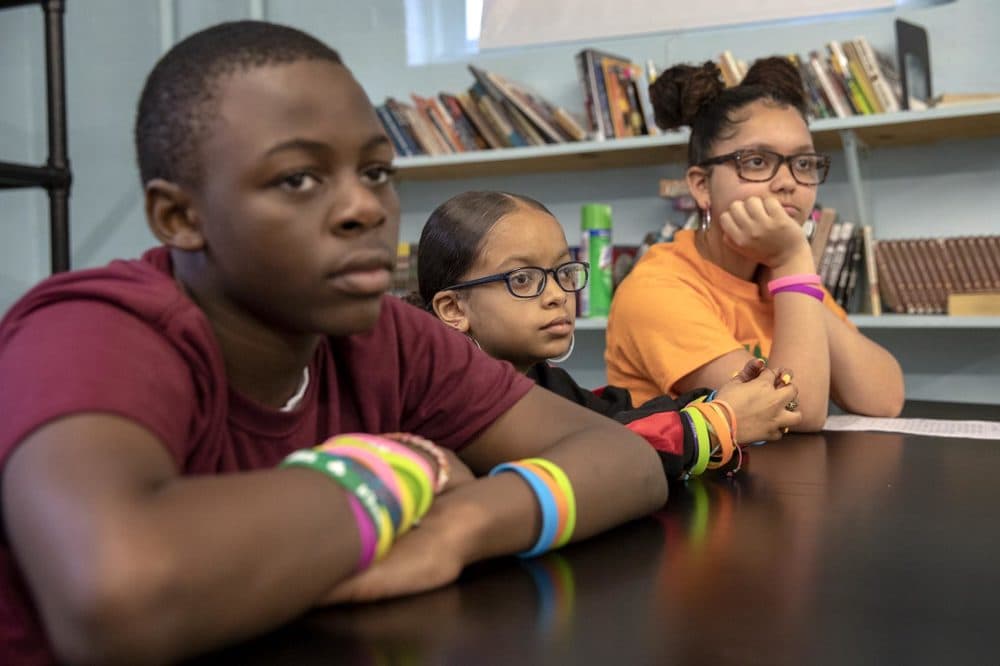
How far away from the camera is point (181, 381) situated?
26.7 inches

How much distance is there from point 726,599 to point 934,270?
2454 millimetres

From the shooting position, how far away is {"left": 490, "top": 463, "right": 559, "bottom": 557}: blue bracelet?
31.6 inches

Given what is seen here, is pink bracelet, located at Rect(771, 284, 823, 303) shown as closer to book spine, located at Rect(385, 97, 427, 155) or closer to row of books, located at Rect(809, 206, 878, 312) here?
row of books, located at Rect(809, 206, 878, 312)

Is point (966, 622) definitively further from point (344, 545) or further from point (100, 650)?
point (100, 650)

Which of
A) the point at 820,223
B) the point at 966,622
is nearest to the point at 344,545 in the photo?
the point at 966,622


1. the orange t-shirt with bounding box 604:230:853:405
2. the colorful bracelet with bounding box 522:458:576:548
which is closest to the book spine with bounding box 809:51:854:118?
the orange t-shirt with bounding box 604:230:853:405

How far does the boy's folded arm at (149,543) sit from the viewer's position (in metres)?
0.52

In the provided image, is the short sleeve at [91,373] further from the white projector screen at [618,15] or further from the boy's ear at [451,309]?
the white projector screen at [618,15]

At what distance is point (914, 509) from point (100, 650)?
78 centimetres

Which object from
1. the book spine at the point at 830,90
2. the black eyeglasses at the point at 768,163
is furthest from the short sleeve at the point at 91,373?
the book spine at the point at 830,90

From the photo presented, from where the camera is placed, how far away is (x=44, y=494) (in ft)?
1.81

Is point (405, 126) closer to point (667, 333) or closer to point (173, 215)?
point (667, 333)

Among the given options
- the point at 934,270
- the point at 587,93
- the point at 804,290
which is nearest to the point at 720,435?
the point at 804,290

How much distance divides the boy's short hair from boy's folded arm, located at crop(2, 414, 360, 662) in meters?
0.24
